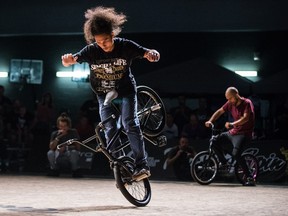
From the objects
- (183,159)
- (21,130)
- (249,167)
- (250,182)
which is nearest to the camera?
(250,182)

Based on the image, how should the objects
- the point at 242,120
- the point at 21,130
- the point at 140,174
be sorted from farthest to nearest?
the point at 21,130 < the point at 242,120 < the point at 140,174

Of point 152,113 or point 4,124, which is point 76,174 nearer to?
point 4,124

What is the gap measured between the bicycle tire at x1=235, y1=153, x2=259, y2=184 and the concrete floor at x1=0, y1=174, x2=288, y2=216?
846 mm

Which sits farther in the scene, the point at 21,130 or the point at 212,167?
the point at 21,130

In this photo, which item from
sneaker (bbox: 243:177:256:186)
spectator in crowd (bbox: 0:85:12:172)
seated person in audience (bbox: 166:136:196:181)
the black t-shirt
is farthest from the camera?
spectator in crowd (bbox: 0:85:12:172)

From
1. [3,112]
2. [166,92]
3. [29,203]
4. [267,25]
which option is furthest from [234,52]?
[29,203]

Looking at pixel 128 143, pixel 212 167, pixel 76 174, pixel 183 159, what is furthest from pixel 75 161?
pixel 128 143

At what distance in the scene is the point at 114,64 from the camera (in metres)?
7.98

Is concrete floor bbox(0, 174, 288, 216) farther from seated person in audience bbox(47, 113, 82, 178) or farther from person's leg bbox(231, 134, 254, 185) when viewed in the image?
seated person in audience bbox(47, 113, 82, 178)

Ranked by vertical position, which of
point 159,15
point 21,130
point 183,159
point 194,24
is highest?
point 159,15

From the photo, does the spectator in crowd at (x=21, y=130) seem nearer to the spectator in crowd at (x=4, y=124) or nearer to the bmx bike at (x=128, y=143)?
the spectator in crowd at (x=4, y=124)

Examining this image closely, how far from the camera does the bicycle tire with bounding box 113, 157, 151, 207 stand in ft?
25.8

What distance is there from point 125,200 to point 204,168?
13.7 feet

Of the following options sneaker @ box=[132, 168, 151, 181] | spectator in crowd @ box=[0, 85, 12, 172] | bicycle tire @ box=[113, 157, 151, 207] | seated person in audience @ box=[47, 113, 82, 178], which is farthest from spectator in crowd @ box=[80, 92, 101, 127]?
sneaker @ box=[132, 168, 151, 181]
